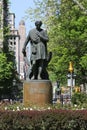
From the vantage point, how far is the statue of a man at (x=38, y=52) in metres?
21.5

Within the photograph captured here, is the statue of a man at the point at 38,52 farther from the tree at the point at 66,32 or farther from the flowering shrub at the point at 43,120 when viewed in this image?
the tree at the point at 66,32

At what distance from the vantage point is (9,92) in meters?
79.6

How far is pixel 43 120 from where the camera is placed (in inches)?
632

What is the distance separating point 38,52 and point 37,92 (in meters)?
1.79

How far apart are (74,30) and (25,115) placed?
3155 centimetres

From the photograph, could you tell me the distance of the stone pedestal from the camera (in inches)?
811

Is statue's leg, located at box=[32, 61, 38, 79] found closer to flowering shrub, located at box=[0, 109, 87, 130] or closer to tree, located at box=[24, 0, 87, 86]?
flowering shrub, located at box=[0, 109, 87, 130]

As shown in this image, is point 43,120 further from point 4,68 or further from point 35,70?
point 4,68

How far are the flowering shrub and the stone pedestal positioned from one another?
4.15m

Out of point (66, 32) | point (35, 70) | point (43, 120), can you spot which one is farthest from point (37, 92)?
point (66, 32)

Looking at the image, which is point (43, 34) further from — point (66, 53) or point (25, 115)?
point (66, 53)

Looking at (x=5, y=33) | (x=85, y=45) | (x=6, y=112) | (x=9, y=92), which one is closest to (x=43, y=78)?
(x=6, y=112)

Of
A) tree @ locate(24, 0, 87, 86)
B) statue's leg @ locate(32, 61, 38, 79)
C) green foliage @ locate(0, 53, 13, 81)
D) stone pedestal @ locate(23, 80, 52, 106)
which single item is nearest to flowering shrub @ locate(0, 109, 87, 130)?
stone pedestal @ locate(23, 80, 52, 106)

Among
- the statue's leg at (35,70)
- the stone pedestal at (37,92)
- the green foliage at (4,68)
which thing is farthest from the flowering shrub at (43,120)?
the green foliage at (4,68)
